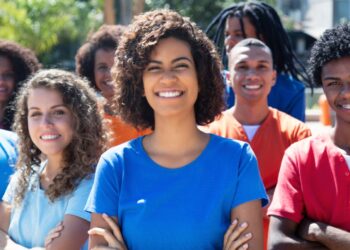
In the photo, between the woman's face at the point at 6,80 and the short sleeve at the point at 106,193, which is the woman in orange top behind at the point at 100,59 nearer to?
the woman's face at the point at 6,80

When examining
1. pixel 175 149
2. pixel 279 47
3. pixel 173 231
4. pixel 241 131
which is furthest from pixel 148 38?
pixel 279 47

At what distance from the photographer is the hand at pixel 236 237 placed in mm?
2510

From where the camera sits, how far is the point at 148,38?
2.74m

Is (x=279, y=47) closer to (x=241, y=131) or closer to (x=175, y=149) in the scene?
(x=241, y=131)

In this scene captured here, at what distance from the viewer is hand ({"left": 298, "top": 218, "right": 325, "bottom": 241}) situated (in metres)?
2.73

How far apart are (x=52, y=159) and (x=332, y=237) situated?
1542mm

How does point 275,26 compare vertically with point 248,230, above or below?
above

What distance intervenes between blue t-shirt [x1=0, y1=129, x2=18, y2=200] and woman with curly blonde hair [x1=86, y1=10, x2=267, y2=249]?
1.03 metres

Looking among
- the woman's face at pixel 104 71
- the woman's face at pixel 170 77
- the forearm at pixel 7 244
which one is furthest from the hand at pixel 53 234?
the woman's face at pixel 104 71

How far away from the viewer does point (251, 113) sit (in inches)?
157

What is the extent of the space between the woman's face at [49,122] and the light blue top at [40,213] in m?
0.24

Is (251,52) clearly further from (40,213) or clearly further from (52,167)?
(40,213)

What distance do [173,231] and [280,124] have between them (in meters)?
1.57

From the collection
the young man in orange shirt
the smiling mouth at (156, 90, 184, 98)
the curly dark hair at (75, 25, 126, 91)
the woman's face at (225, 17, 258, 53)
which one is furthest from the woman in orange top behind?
the smiling mouth at (156, 90, 184, 98)
